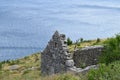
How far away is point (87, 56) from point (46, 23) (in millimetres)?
70874

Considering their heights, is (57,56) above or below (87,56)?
above

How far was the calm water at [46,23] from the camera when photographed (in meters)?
70.8

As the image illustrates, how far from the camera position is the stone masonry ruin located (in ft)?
54.5

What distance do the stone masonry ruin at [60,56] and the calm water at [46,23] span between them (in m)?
37.8

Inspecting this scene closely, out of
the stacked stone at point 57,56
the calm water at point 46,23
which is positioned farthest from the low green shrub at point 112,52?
the calm water at point 46,23

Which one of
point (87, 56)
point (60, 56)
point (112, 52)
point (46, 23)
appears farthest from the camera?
point (46, 23)

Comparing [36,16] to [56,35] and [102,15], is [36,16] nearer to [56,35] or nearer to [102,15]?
[102,15]

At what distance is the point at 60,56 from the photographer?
1695cm

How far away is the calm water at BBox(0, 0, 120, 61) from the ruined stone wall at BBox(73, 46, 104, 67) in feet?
124

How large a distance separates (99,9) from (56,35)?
312 feet

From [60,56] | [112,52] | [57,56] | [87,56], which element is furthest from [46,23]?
[112,52]

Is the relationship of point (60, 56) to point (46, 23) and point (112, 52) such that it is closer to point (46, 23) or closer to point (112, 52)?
point (112, 52)

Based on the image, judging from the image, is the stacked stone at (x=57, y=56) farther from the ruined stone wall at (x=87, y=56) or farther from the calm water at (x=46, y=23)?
the calm water at (x=46, y=23)

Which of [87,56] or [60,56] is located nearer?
[60,56]
